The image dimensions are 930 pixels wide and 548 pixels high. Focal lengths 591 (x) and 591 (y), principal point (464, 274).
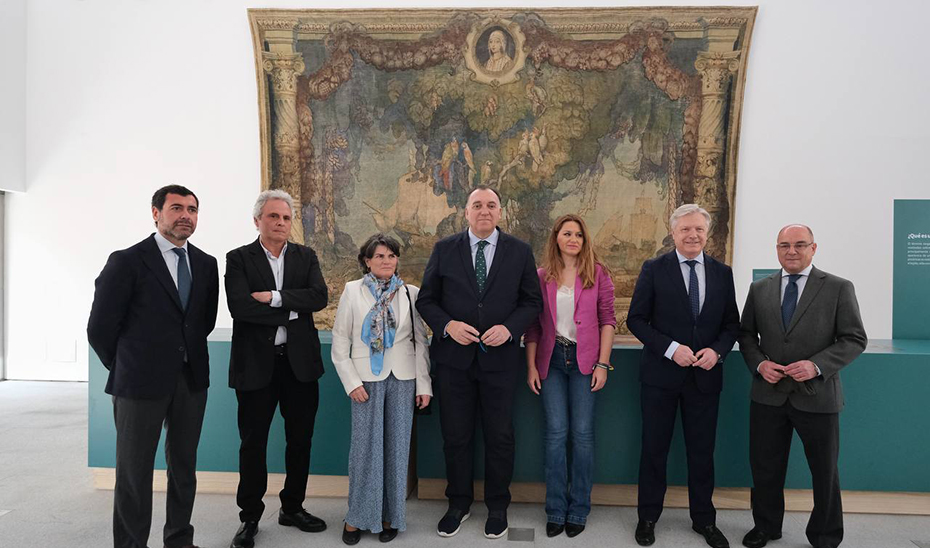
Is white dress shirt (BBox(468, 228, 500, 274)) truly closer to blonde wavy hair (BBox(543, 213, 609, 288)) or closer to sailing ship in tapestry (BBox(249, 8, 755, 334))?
blonde wavy hair (BBox(543, 213, 609, 288))

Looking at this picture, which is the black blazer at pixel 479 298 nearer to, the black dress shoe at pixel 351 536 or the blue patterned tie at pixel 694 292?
the blue patterned tie at pixel 694 292

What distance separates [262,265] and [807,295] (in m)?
2.96

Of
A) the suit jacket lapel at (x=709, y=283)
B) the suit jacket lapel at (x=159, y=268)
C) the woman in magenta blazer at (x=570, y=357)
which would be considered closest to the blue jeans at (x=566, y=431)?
the woman in magenta blazer at (x=570, y=357)

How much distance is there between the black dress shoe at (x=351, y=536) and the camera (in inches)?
128

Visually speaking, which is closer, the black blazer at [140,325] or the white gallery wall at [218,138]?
the black blazer at [140,325]

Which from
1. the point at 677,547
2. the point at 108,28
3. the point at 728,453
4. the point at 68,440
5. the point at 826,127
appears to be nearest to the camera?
the point at 677,547

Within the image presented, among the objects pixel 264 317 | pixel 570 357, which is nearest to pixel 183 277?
pixel 264 317

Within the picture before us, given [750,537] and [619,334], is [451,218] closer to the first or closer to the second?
A: [619,334]

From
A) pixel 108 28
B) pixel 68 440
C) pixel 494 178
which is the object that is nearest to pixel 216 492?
pixel 68 440

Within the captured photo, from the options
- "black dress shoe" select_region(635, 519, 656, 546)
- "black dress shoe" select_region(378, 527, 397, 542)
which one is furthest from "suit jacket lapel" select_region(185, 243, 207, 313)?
"black dress shoe" select_region(635, 519, 656, 546)

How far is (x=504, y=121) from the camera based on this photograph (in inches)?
263

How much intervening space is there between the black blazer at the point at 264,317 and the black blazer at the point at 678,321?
179 centimetres

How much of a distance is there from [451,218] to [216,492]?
3794 mm

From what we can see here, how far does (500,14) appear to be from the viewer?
6.62 meters
